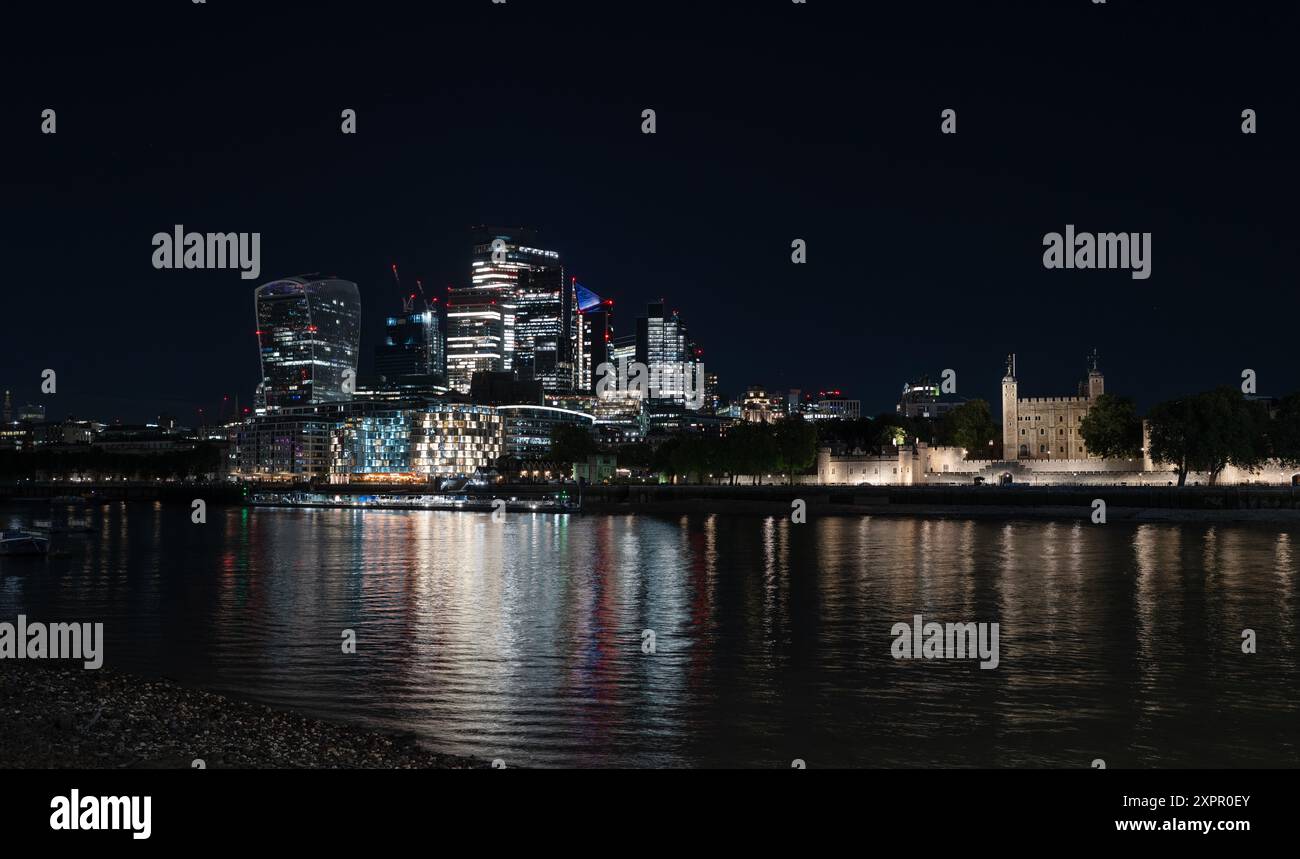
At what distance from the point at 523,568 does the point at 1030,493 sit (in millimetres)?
69952

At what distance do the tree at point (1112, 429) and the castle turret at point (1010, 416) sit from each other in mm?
13499

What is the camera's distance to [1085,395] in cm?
13938

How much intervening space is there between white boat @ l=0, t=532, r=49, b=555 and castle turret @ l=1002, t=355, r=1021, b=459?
112 meters

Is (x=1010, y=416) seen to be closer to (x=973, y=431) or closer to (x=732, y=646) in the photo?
(x=973, y=431)

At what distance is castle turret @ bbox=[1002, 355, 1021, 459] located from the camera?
5423 inches

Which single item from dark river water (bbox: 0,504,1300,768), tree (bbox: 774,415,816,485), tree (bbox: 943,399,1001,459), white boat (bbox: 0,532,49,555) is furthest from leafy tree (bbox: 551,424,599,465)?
white boat (bbox: 0,532,49,555)

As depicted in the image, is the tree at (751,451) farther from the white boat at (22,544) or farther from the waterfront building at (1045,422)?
Answer: the white boat at (22,544)

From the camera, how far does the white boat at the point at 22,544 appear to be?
5894cm

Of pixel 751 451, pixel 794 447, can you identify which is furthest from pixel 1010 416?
pixel 751 451

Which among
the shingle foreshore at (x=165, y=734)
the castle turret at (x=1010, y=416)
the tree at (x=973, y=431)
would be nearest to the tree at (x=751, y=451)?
the tree at (x=973, y=431)

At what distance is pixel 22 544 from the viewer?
59.3 meters
